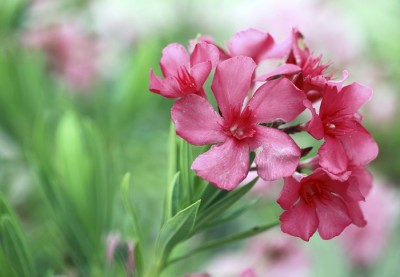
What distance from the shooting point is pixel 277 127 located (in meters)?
0.56

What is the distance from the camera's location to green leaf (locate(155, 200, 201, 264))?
1.75ft

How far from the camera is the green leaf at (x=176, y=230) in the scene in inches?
21.0

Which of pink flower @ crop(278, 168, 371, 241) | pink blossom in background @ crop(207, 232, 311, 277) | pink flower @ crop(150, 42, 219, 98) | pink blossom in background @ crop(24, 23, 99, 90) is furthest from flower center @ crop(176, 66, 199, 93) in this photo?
pink blossom in background @ crop(24, 23, 99, 90)

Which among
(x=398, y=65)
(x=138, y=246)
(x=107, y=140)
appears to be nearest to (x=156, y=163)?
(x=107, y=140)

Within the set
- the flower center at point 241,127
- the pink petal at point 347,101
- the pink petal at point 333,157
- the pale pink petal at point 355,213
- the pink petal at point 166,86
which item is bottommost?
the pale pink petal at point 355,213

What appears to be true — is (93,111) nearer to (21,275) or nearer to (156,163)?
(156,163)

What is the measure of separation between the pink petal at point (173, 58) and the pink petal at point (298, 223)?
139 mm

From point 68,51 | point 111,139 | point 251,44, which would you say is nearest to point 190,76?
point 251,44

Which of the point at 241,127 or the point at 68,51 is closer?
the point at 241,127

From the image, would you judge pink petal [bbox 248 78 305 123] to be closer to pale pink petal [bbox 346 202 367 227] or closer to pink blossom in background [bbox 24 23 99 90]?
pale pink petal [bbox 346 202 367 227]

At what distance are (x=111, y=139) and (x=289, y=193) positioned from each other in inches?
23.8

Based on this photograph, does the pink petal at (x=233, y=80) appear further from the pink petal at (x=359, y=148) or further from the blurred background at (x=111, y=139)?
the blurred background at (x=111, y=139)

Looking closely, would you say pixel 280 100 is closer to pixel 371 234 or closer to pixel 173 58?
pixel 173 58

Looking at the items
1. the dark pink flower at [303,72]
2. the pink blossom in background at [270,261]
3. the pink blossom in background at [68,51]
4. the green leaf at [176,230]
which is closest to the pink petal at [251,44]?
the dark pink flower at [303,72]
